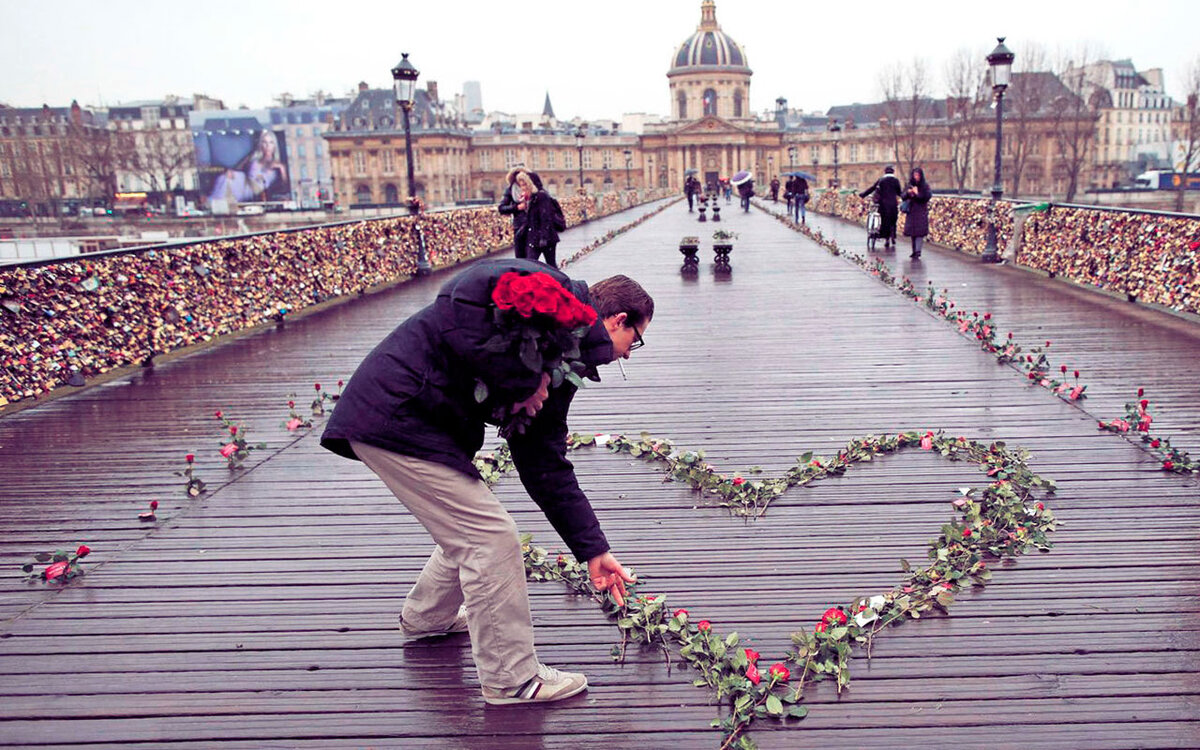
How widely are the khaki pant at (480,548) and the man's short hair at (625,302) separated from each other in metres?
0.72

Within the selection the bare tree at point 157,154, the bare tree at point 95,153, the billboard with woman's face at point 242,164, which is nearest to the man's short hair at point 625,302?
the bare tree at point 95,153

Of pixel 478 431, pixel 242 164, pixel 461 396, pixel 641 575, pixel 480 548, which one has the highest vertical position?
pixel 242 164

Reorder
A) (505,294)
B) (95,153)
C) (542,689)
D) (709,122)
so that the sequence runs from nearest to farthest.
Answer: (505,294) < (542,689) < (95,153) < (709,122)

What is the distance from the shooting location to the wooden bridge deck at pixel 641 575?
332cm

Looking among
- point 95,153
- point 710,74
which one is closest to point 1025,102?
point 710,74

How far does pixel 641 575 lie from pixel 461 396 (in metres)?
1.78

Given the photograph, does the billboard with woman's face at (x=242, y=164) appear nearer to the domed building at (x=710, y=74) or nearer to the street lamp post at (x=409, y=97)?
the domed building at (x=710, y=74)

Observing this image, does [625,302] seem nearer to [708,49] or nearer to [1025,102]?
[1025,102]

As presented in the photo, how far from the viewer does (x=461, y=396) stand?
10.1 feet

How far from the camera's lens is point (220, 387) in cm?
923

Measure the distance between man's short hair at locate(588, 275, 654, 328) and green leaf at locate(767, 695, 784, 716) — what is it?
141 cm

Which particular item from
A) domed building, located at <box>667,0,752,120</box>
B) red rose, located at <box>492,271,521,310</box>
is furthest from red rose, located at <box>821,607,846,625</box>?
domed building, located at <box>667,0,752,120</box>

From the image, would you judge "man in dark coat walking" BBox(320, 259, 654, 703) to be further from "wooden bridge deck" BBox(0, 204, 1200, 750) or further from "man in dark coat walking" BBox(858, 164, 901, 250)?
"man in dark coat walking" BBox(858, 164, 901, 250)

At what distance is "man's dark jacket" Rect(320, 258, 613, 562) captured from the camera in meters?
2.91
